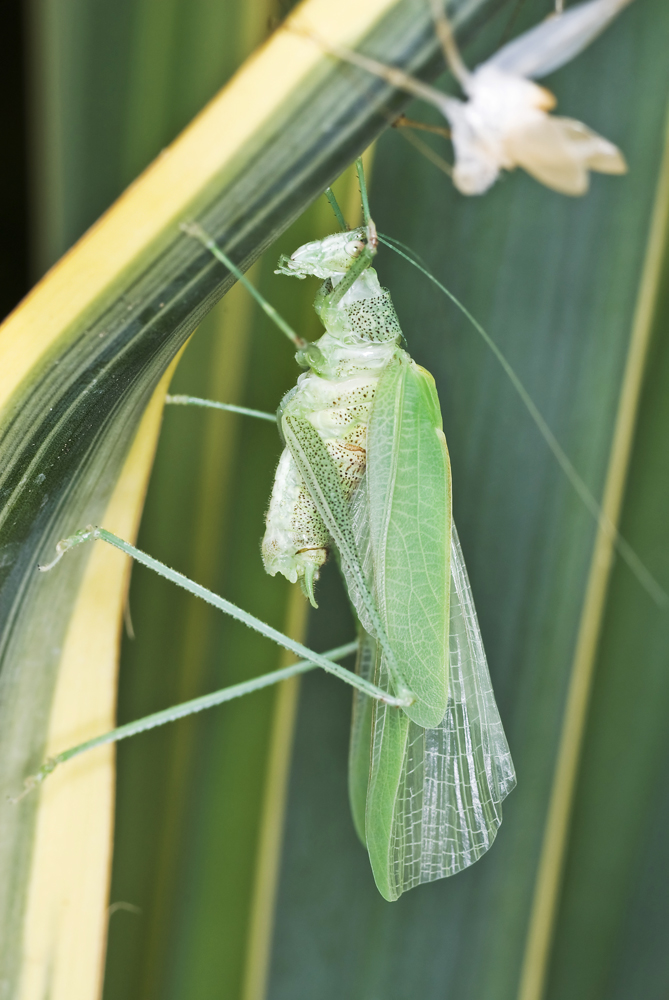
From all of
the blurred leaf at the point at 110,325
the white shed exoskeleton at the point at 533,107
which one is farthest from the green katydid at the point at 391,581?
the white shed exoskeleton at the point at 533,107

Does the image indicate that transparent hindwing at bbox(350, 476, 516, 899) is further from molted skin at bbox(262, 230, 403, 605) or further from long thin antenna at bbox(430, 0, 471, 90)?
long thin antenna at bbox(430, 0, 471, 90)

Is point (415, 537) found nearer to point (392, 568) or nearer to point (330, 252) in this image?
point (392, 568)

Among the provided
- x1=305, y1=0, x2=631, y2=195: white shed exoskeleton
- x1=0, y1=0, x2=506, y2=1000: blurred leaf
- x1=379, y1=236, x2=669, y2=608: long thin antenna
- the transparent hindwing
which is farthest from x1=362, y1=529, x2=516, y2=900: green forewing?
x1=305, y1=0, x2=631, y2=195: white shed exoskeleton

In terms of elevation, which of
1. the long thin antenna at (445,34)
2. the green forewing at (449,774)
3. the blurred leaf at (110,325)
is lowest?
the green forewing at (449,774)

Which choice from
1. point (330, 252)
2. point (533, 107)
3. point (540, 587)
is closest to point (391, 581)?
point (540, 587)

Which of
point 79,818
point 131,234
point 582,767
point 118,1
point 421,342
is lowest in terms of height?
point 79,818

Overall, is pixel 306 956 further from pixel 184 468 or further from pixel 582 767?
pixel 184 468

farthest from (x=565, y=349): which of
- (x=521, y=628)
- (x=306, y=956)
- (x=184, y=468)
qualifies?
(x=306, y=956)

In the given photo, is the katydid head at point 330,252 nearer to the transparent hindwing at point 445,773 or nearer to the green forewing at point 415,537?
the green forewing at point 415,537
